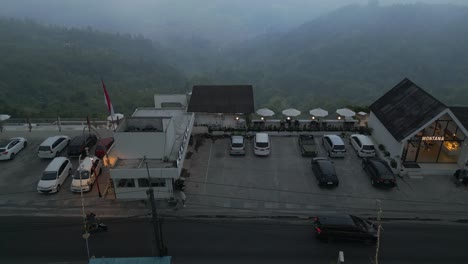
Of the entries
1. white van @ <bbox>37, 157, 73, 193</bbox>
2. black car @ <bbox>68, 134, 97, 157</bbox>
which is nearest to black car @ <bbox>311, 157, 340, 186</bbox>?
white van @ <bbox>37, 157, 73, 193</bbox>

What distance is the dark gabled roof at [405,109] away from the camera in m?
32.7

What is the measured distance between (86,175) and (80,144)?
708 cm

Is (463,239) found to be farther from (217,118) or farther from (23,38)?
(23,38)

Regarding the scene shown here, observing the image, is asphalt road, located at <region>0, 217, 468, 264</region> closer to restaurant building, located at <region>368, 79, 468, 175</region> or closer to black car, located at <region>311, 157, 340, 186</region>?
black car, located at <region>311, 157, 340, 186</region>

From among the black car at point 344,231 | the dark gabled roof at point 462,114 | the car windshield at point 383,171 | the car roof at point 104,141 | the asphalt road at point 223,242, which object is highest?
the dark gabled roof at point 462,114

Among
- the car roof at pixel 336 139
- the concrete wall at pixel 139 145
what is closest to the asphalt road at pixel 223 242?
the concrete wall at pixel 139 145

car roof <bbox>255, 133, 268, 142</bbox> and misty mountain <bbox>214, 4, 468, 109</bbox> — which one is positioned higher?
car roof <bbox>255, 133, 268, 142</bbox>

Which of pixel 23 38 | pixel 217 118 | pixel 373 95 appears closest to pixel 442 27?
pixel 373 95

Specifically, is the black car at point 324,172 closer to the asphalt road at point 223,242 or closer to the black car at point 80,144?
the asphalt road at point 223,242

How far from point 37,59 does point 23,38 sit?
67.4 metres

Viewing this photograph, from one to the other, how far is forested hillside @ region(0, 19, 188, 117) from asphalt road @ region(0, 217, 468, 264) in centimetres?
4195

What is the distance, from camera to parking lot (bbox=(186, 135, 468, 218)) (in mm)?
28766

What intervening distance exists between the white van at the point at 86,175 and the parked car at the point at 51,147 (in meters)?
6.31

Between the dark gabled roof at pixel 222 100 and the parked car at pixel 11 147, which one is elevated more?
the dark gabled roof at pixel 222 100
